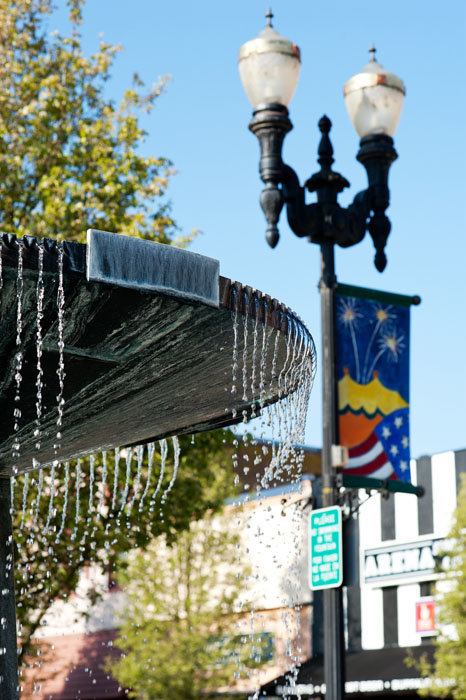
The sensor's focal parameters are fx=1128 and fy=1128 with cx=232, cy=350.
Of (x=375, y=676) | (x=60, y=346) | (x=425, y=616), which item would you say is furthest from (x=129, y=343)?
(x=425, y=616)

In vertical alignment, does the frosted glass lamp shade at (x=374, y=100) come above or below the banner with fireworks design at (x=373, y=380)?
above

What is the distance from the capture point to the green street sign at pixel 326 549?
25.5ft

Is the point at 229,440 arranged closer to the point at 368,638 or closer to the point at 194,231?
the point at 194,231

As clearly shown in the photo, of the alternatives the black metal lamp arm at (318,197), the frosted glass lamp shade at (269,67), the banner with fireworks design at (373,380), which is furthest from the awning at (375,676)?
the frosted glass lamp shade at (269,67)

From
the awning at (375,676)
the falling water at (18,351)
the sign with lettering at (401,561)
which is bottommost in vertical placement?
the awning at (375,676)

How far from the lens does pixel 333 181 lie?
8.66m

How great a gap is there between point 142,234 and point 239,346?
41.2ft

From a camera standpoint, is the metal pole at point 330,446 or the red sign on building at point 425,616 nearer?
the metal pole at point 330,446

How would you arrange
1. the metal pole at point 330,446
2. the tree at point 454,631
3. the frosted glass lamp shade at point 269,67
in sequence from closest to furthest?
the metal pole at point 330,446, the frosted glass lamp shade at point 269,67, the tree at point 454,631

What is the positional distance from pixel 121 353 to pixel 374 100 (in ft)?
15.5

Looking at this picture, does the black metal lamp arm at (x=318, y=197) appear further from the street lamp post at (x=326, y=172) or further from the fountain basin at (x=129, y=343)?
the fountain basin at (x=129, y=343)

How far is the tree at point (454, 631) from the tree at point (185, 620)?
13.7 feet

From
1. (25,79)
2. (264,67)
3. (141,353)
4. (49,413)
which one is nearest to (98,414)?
(49,413)

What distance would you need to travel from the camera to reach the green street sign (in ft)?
25.5
